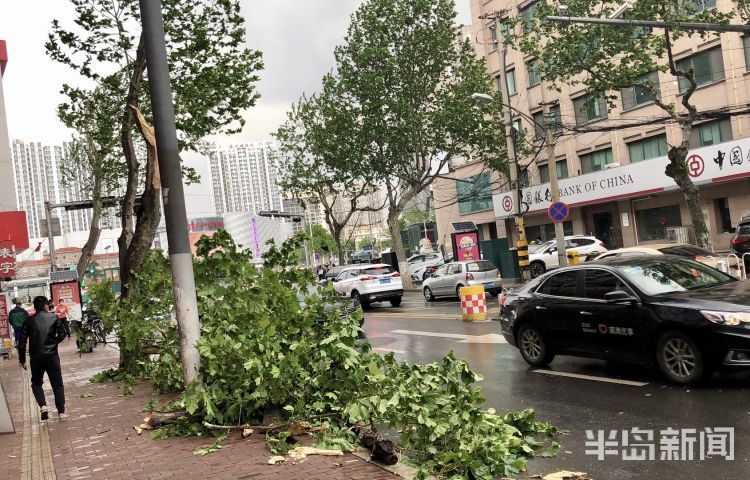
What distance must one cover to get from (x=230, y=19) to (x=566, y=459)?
11734mm

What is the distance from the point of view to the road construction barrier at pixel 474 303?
1594 cm

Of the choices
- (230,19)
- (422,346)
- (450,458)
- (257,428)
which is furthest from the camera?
(230,19)

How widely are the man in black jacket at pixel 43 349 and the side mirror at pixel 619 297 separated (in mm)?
7008

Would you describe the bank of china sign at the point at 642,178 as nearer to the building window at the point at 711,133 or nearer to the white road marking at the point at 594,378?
the building window at the point at 711,133

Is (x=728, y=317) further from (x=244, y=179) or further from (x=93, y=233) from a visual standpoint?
(x=244, y=179)

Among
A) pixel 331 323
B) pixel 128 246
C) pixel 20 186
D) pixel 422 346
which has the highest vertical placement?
pixel 20 186

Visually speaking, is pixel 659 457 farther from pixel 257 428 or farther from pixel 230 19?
pixel 230 19

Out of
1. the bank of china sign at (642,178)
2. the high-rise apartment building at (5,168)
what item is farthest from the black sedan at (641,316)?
the bank of china sign at (642,178)

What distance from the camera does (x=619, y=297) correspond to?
7.88 metres

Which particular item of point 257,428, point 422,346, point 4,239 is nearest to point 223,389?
point 257,428

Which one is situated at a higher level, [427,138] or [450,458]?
[427,138]

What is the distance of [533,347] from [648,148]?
82.6 feet

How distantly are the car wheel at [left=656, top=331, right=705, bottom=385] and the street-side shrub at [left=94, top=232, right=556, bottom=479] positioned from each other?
2223 mm

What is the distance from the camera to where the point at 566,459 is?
17.8ft
